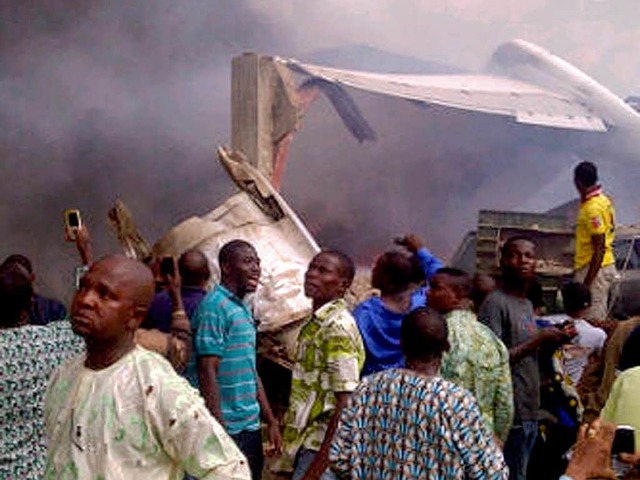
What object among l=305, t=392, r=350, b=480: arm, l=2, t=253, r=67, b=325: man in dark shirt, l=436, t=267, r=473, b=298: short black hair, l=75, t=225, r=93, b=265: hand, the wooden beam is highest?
the wooden beam

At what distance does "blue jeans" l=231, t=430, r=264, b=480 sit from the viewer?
12.9ft

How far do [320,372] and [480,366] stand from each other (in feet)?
2.21

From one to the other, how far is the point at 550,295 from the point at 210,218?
258cm

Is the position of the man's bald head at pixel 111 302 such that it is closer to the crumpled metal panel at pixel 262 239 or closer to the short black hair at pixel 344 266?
the short black hair at pixel 344 266

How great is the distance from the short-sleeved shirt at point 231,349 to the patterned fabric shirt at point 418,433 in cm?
102

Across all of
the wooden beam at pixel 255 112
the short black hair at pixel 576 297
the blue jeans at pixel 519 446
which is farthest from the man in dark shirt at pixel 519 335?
the wooden beam at pixel 255 112

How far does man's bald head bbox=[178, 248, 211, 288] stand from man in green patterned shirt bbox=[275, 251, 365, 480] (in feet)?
2.49

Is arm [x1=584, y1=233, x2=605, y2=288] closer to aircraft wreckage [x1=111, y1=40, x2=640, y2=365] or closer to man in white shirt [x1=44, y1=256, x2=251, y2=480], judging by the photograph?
aircraft wreckage [x1=111, y1=40, x2=640, y2=365]

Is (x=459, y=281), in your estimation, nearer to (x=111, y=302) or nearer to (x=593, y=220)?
(x=111, y=302)

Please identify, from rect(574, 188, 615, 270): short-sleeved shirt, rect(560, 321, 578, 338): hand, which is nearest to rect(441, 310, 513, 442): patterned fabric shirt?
rect(560, 321, 578, 338): hand

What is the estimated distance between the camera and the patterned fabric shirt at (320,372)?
11.4ft

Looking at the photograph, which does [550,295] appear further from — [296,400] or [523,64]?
[523,64]

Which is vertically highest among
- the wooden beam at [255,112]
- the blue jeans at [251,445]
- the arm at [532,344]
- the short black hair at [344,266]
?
the wooden beam at [255,112]

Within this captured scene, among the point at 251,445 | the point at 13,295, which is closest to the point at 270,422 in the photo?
the point at 251,445
